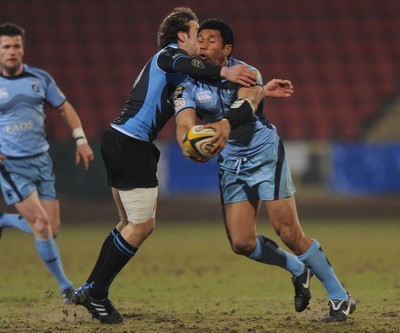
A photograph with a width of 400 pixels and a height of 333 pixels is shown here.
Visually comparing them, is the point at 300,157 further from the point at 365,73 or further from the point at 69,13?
the point at 69,13

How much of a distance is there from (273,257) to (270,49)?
1737cm

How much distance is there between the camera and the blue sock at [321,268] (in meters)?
5.89

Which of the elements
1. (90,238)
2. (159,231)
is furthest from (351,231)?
(90,238)

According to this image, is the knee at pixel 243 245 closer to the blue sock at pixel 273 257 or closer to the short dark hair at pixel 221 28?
the blue sock at pixel 273 257

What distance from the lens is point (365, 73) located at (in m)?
22.8

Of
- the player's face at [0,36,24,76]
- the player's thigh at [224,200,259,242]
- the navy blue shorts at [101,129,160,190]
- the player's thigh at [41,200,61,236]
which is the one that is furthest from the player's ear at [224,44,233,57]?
the player's thigh at [41,200,61,236]

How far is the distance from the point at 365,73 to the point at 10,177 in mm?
16902

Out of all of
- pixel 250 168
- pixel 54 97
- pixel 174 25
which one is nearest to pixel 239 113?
pixel 250 168

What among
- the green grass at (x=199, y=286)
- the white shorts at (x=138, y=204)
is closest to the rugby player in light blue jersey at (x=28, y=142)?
the green grass at (x=199, y=286)

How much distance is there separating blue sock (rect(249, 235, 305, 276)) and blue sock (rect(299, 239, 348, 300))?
39cm

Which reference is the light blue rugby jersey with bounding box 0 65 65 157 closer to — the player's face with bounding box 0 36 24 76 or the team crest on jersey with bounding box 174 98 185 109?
the player's face with bounding box 0 36 24 76

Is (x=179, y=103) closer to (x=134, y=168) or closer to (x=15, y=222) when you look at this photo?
(x=134, y=168)

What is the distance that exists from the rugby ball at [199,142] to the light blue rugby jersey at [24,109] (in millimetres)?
2525

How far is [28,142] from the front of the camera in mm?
7441
